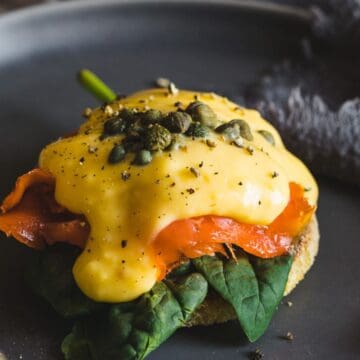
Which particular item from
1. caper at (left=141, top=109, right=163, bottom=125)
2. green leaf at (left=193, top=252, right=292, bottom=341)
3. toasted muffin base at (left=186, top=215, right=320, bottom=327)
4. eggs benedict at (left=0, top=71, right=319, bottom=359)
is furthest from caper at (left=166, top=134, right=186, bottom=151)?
toasted muffin base at (left=186, top=215, right=320, bottom=327)

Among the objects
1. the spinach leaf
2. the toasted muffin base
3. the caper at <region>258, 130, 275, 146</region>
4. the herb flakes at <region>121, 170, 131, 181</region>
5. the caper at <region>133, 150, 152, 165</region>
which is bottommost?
the toasted muffin base

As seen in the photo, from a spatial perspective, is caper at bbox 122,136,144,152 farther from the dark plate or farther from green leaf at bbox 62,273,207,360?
the dark plate

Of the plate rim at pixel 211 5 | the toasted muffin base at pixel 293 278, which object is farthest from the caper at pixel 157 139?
the plate rim at pixel 211 5

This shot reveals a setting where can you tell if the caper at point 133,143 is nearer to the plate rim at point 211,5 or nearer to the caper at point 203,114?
the caper at point 203,114

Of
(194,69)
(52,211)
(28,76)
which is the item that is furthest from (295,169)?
(28,76)

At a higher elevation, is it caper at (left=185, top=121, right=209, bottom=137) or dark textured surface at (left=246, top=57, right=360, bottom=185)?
caper at (left=185, top=121, right=209, bottom=137)

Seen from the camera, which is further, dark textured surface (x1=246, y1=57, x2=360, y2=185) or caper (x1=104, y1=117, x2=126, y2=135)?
dark textured surface (x1=246, y1=57, x2=360, y2=185)
